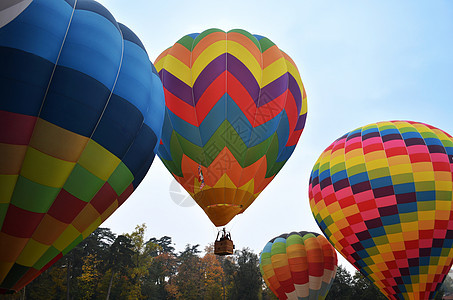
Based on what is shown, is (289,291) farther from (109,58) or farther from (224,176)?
(109,58)

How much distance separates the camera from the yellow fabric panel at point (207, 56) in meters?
8.57

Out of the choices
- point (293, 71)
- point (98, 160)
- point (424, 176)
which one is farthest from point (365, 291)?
point (98, 160)

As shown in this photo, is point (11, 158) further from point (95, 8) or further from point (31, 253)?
point (95, 8)

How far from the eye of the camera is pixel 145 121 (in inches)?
230

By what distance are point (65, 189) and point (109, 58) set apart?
7.03 ft

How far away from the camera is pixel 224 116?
8.27m

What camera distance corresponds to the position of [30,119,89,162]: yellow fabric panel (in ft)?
14.5

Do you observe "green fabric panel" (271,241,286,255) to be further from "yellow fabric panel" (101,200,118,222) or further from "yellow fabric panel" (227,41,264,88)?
"yellow fabric panel" (101,200,118,222)

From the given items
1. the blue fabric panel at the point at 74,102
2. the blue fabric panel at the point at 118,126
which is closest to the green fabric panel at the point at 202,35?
the blue fabric panel at the point at 118,126

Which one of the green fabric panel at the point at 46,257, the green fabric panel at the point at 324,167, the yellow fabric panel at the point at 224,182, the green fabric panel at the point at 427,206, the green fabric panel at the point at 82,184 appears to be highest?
the green fabric panel at the point at 324,167

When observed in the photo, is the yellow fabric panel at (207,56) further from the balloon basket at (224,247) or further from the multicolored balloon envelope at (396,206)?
the multicolored balloon envelope at (396,206)

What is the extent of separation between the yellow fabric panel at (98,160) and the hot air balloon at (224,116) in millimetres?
3316

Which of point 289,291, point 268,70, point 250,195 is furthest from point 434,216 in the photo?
point 289,291

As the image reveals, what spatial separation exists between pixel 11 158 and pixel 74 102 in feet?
3.55
